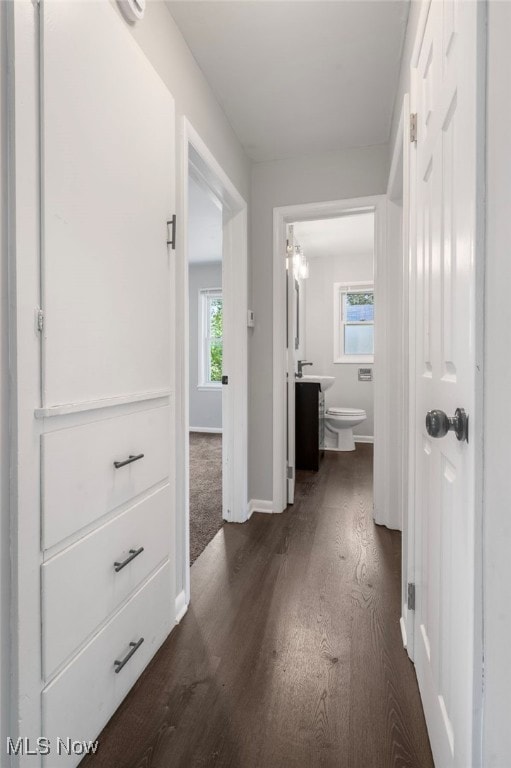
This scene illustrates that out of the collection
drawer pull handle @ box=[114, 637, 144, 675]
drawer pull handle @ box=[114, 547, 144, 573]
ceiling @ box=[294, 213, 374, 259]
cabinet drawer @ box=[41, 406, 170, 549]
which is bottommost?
drawer pull handle @ box=[114, 637, 144, 675]

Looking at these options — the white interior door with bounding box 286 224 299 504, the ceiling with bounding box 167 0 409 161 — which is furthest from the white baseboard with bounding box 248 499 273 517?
the ceiling with bounding box 167 0 409 161

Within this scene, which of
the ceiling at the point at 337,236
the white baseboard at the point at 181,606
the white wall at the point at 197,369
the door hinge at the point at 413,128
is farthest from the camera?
the white wall at the point at 197,369

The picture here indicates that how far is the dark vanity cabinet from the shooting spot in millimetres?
3658

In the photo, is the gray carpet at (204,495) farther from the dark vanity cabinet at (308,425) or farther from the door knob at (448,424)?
the door knob at (448,424)

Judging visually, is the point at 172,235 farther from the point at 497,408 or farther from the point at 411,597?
the point at 411,597

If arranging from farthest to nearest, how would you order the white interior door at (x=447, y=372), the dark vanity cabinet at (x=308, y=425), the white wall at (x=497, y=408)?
the dark vanity cabinet at (x=308, y=425) → the white interior door at (x=447, y=372) → the white wall at (x=497, y=408)

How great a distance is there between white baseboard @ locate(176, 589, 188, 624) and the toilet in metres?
3.11

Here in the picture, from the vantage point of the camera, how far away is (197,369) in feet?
19.1

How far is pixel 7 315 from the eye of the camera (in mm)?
781

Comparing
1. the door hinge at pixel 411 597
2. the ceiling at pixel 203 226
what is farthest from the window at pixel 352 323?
the door hinge at pixel 411 597

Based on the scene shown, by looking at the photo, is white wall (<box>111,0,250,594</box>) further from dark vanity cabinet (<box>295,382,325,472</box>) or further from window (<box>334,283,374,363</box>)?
window (<box>334,283,374,363</box>)

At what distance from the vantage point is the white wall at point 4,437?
0.76m

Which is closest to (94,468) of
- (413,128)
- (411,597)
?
(411,597)

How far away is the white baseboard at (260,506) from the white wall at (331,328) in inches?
105
